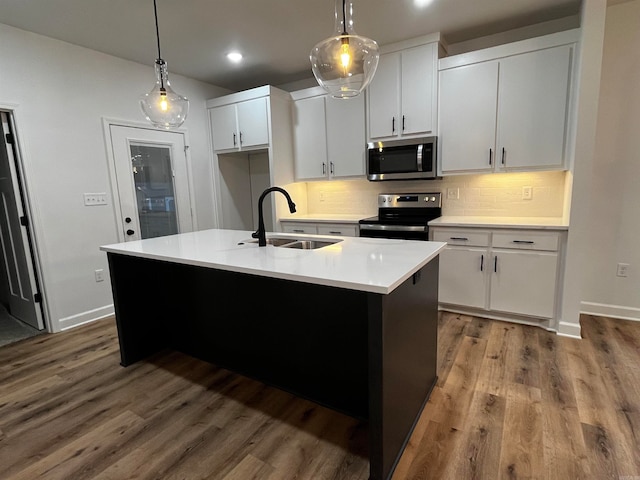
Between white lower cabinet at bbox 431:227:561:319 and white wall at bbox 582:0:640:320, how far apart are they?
69cm

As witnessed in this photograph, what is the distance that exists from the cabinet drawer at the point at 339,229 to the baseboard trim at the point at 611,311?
2255 millimetres

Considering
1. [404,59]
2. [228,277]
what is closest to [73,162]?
[228,277]

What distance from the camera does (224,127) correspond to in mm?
4230

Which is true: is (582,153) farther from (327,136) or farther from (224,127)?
(224,127)

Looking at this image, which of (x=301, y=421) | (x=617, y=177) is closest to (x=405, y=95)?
(x=617, y=177)

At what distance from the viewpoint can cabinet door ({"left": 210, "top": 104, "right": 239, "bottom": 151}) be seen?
4.14m

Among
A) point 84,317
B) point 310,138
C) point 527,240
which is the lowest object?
point 84,317

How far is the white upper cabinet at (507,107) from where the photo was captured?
108 inches

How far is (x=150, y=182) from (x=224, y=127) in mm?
1120

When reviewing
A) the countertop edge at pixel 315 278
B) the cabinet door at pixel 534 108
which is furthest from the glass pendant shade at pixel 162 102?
the cabinet door at pixel 534 108

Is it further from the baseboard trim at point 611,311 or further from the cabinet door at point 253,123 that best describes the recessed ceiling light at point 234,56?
the baseboard trim at point 611,311

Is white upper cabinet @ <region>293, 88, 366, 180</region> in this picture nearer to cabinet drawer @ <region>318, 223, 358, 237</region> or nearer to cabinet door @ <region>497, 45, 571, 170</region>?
cabinet drawer @ <region>318, 223, 358, 237</region>

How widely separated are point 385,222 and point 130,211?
265 centimetres

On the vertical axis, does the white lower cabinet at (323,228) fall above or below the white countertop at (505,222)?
below
